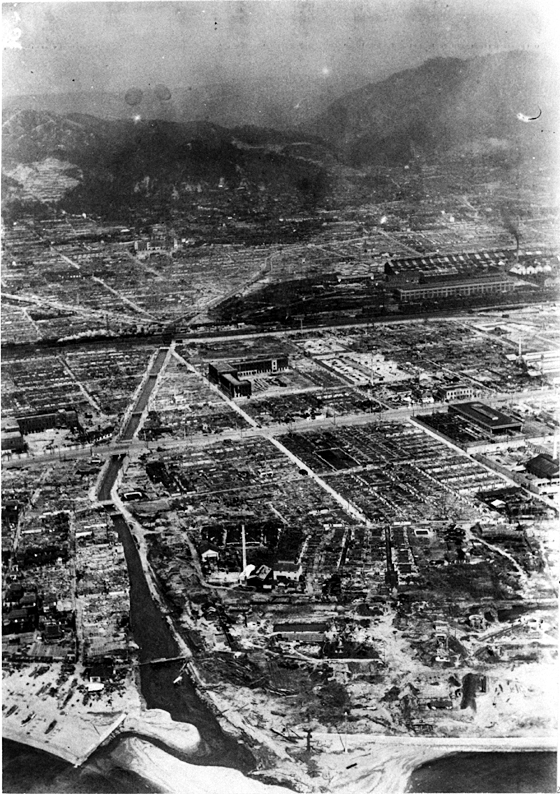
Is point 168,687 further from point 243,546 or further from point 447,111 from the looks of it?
point 447,111

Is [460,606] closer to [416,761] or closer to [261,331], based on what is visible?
[416,761]

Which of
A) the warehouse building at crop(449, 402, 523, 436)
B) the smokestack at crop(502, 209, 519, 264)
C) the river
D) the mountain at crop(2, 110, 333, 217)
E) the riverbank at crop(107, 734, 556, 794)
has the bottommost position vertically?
the riverbank at crop(107, 734, 556, 794)

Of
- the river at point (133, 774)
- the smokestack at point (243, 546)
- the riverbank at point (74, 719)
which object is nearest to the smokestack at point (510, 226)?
the smokestack at point (243, 546)

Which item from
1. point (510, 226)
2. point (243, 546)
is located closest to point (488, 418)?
point (243, 546)

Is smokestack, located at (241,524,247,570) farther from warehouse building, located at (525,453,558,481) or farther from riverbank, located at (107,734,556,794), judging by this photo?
warehouse building, located at (525,453,558,481)

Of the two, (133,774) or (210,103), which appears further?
(210,103)

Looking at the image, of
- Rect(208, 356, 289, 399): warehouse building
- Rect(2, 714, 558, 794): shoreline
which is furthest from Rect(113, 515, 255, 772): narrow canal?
Rect(208, 356, 289, 399): warehouse building

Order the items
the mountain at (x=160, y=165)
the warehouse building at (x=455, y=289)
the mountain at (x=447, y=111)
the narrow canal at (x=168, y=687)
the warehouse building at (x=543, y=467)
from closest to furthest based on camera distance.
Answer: the narrow canal at (x=168, y=687), the warehouse building at (x=543, y=467), the mountain at (x=447, y=111), the mountain at (x=160, y=165), the warehouse building at (x=455, y=289)

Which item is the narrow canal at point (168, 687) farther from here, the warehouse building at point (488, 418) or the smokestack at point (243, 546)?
the warehouse building at point (488, 418)
